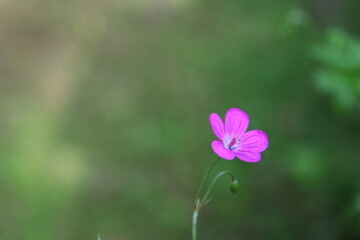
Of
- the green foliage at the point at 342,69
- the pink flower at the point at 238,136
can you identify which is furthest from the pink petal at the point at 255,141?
the green foliage at the point at 342,69

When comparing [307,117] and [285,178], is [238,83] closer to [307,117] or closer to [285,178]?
[307,117]

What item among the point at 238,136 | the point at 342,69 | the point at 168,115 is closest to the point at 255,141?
the point at 238,136

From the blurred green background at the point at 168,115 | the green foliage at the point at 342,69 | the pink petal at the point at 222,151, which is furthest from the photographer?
the blurred green background at the point at 168,115

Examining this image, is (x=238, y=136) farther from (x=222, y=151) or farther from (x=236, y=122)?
(x=222, y=151)

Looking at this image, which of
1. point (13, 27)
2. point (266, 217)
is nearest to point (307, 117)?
point (266, 217)

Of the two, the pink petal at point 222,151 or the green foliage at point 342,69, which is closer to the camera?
the pink petal at point 222,151

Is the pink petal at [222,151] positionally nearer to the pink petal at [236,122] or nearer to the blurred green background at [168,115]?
the pink petal at [236,122]
